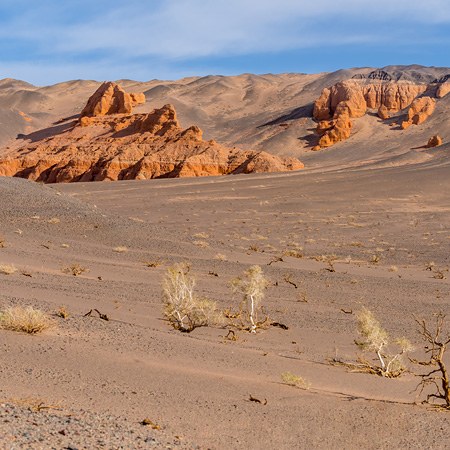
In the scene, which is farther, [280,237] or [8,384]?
[280,237]

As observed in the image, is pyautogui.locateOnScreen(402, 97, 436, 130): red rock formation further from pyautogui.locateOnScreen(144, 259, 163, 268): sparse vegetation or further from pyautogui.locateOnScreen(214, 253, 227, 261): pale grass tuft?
pyautogui.locateOnScreen(144, 259, 163, 268): sparse vegetation

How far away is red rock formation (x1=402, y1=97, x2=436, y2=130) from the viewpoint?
9181 cm

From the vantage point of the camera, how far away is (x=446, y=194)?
48531 mm

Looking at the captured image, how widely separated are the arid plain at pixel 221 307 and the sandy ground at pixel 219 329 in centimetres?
3

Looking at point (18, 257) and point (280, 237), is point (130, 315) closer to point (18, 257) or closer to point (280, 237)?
point (18, 257)

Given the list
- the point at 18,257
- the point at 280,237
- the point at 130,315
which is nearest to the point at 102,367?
the point at 130,315

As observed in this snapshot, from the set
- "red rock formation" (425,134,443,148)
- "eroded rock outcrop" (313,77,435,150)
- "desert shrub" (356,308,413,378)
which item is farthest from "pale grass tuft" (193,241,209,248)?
"eroded rock outcrop" (313,77,435,150)

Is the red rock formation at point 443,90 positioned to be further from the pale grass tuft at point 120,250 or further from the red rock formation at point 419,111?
the pale grass tuft at point 120,250

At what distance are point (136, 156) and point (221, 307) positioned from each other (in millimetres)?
51008

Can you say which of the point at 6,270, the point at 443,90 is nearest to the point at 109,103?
the point at 443,90

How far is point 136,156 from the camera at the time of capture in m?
63.7

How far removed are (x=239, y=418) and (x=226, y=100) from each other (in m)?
139

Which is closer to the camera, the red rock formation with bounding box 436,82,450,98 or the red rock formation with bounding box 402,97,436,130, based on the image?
the red rock formation with bounding box 402,97,436,130

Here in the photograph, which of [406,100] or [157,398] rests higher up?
[406,100]
